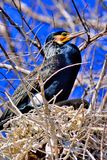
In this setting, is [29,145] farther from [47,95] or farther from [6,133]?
[47,95]

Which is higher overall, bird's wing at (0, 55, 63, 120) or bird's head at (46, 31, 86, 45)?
bird's head at (46, 31, 86, 45)

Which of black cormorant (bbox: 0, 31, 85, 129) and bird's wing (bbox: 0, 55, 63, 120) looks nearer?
bird's wing (bbox: 0, 55, 63, 120)

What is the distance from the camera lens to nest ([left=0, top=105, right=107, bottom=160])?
3197 mm

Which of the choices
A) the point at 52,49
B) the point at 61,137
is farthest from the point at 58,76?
the point at 61,137

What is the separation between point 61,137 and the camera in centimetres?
325

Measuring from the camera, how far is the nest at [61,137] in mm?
3197

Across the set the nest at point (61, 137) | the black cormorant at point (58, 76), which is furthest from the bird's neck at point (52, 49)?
the nest at point (61, 137)

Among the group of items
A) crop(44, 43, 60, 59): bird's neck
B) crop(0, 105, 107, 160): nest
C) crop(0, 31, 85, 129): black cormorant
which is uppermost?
crop(44, 43, 60, 59): bird's neck

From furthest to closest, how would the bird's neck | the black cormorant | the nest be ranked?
the bird's neck < the black cormorant < the nest

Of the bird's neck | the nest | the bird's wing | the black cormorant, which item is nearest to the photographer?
the nest

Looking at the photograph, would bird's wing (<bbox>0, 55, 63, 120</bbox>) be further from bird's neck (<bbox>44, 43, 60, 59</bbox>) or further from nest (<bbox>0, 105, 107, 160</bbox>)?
nest (<bbox>0, 105, 107, 160</bbox>)

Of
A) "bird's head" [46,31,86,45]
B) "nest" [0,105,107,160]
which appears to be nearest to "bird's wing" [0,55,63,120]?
"bird's head" [46,31,86,45]

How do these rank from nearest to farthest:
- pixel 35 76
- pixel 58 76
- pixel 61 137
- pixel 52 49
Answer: pixel 61 137 < pixel 35 76 < pixel 58 76 < pixel 52 49

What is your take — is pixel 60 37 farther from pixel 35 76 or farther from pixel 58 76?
pixel 35 76
